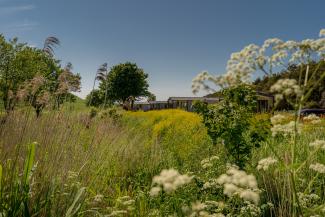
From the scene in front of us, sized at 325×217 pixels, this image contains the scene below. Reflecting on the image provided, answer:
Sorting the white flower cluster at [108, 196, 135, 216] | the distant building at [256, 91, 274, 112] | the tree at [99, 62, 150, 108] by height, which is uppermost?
the tree at [99, 62, 150, 108]

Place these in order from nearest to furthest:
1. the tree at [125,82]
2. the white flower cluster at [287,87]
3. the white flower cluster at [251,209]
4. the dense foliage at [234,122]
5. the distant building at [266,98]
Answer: the white flower cluster at [287,87] → the white flower cluster at [251,209] → the dense foliage at [234,122] → the distant building at [266,98] → the tree at [125,82]

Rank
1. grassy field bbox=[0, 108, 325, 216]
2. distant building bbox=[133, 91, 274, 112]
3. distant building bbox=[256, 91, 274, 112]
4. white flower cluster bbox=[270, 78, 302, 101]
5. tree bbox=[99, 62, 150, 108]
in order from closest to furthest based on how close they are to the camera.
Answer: white flower cluster bbox=[270, 78, 302, 101]
grassy field bbox=[0, 108, 325, 216]
distant building bbox=[256, 91, 274, 112]
distant building bbox=[133, 91, 274, 112]
tree bbox=[99, 62, 150, 108]

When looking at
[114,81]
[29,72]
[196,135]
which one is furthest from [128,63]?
[196,135]

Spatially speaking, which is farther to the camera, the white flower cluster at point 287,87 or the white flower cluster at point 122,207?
the white flower cluster at point 122,207

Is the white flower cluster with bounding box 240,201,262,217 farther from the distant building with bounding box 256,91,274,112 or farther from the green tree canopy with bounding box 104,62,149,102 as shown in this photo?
the green tree canopy with bounding box 104,62,149,102

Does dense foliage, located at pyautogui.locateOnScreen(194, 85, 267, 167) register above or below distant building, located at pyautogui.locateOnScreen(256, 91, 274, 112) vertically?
below

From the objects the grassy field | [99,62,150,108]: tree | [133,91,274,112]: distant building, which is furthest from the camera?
[99,62,150,108]: tree

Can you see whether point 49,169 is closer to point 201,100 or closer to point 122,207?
point 122,207

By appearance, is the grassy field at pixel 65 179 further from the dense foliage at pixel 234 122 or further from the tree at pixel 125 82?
the tree at pixel 125 82

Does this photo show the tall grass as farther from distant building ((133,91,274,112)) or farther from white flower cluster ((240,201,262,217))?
distant building ((133,91,274,112))

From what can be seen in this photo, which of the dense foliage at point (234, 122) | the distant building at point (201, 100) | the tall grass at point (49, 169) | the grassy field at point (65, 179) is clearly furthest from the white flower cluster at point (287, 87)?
the dense foliage at point (234, 122)

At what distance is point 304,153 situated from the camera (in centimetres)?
688

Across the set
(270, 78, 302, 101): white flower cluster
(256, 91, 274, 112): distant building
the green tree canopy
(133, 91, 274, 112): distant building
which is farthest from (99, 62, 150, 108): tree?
(270, 78, 302, 101): white flower cluster

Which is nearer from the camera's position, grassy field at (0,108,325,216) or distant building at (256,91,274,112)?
grassy field at (0,108,325,216)
